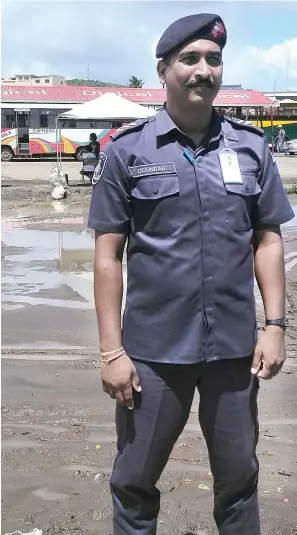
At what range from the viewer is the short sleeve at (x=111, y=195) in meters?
2.23

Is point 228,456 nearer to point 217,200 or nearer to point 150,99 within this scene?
point 217,200

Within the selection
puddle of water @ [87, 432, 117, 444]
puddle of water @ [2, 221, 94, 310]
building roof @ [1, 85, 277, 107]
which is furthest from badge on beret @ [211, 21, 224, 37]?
building roof @ [1, 85, 277, 107]

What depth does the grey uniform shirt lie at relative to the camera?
2.21 metres

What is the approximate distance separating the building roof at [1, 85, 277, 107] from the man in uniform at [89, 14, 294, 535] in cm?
2926

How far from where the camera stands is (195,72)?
2.19m

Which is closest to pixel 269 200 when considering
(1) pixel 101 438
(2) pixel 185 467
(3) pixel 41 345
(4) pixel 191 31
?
(4) pixel 191 31

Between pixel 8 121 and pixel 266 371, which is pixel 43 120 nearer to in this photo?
pixel 8 121

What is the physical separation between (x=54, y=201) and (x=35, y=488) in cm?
1332

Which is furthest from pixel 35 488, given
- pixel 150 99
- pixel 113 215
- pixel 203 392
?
pixel 150 99

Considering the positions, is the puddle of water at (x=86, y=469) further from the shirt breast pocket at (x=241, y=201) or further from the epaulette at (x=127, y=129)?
the epaulette at (x=127, y=129)

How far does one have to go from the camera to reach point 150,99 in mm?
31656

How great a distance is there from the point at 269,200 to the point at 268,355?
542 mm

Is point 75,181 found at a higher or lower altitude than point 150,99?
lower

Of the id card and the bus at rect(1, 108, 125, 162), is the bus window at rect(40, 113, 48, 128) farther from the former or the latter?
the id card
